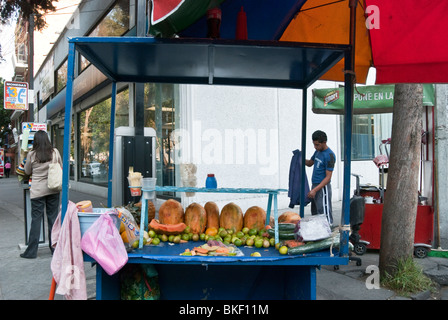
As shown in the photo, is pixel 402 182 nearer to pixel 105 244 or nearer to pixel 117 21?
pixel 105 244

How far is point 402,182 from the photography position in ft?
14.2

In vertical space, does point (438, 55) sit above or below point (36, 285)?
above

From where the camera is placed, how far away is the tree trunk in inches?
167

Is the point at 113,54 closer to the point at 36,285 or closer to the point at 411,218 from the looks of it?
the point at 36,285

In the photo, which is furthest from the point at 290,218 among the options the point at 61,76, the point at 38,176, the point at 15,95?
the point at 61,76

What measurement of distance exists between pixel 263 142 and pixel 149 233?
242 inches

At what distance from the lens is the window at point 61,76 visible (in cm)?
1796

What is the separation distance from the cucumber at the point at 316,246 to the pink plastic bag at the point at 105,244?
1285mm

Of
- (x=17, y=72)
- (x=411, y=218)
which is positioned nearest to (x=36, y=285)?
(x=411, y=218)

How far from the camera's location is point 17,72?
38125mm

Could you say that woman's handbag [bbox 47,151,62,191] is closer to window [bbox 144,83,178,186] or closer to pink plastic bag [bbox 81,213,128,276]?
pink plastic bag [bbox 81,213,128,276]

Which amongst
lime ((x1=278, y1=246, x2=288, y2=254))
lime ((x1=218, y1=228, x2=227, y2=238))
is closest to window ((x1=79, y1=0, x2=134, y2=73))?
lime ((x1=218, y1=228, x2=227, y2=238))

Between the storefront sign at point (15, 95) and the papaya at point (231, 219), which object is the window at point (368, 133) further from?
the storefront sign at point (15, 95)

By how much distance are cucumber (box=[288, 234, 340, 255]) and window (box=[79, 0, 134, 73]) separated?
9168 millimetres
